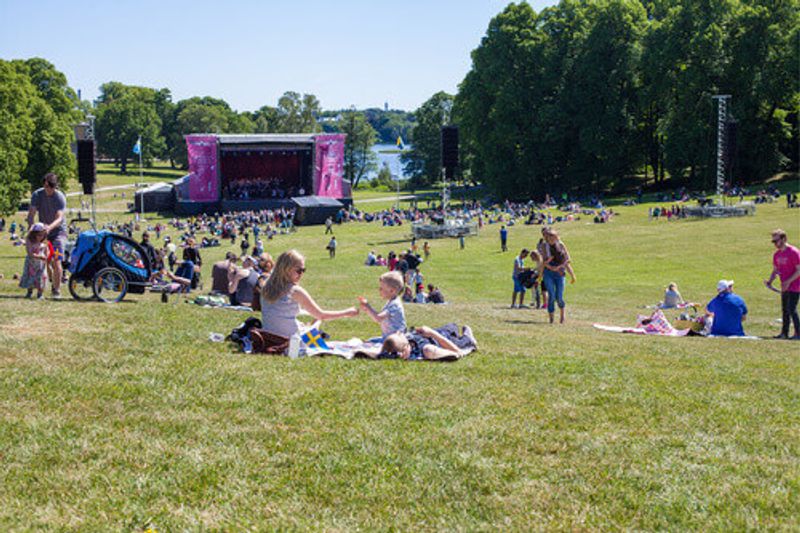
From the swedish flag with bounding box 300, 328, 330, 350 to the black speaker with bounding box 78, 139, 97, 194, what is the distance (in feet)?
104

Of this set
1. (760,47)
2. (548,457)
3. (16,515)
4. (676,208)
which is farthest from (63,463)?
(760,47)

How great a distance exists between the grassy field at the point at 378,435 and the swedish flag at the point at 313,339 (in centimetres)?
51

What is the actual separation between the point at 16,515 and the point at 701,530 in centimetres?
346

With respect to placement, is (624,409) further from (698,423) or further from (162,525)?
(162,525)

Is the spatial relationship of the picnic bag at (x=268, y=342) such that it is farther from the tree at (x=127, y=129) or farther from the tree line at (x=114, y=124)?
the tree at (x=127, y=129)

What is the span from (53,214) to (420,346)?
245 inches

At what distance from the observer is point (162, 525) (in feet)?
13.4

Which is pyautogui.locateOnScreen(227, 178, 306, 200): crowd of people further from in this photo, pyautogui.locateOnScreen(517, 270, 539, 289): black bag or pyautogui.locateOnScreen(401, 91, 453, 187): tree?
pyautogui.locateOnScreen(517, 270, 539, 289): black bag

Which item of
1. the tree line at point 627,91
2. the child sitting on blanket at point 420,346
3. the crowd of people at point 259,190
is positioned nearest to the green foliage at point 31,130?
the crowd of people at point 259,190

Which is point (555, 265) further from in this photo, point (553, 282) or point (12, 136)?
point (12, 136)

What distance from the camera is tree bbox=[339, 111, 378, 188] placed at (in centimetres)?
10081

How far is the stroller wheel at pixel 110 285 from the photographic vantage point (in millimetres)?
11102

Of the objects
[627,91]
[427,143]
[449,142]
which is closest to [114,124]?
[427,143]

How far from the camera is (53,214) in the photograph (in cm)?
1134
